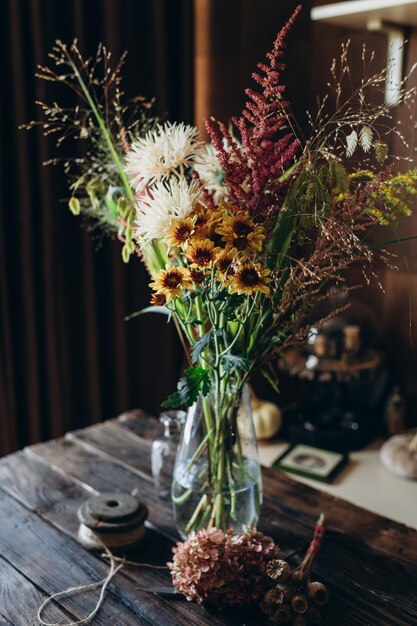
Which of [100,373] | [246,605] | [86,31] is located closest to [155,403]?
[100,373]

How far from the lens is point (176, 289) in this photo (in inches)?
35.9

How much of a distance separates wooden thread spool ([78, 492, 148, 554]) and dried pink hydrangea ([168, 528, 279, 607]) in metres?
0.15

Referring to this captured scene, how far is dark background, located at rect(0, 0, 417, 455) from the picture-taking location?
2.02 metres

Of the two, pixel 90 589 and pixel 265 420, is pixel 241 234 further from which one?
pixel 265 420

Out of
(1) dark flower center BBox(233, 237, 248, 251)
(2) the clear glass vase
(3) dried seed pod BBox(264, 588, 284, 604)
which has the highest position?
(1) dark flower center BBox(233, 237, 248, 251)

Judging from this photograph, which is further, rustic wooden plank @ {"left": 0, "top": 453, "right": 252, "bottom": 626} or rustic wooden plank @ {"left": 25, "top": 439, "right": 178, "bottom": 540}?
rustic wooden plank @ {"left": 25, "top": 439, "right": 178, "bottom": 540}

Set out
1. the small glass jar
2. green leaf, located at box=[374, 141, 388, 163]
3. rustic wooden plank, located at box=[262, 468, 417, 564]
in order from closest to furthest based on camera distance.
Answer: green leaf, located at box=[374, 141, 388, 163] → rustic wooden plank, located at box=[262, 468, 417, 564] → the small glass jar

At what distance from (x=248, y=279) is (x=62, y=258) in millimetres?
1448

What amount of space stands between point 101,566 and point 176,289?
52 centimetres

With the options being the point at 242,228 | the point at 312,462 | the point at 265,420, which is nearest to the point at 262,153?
the point at 242,228

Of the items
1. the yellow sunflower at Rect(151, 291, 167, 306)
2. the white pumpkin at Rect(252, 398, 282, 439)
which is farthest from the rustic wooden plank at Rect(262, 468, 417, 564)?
the white pumpkin at Rect(252, 398, 282, 439)

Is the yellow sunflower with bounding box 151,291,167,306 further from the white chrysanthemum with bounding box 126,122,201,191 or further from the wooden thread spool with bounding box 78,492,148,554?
the wooden thread spool with bounding box 78,492,148,554

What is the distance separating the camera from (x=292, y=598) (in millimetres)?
950

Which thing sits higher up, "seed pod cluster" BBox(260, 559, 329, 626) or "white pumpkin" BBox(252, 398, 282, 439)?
"seed pod cluster" BBox(260, 559, 329, 626)
